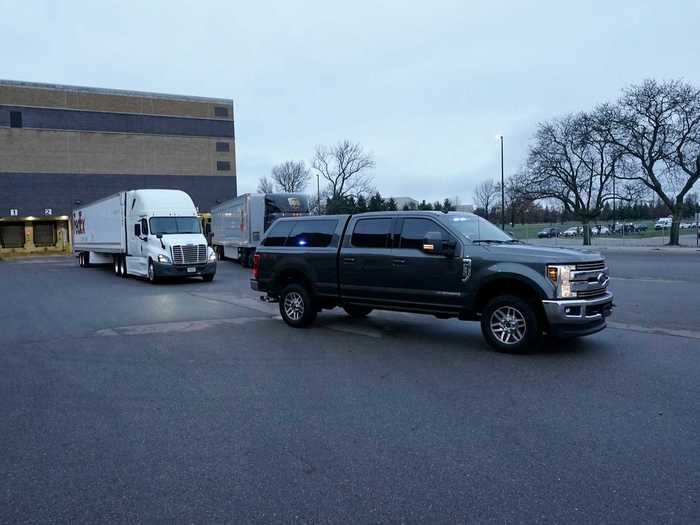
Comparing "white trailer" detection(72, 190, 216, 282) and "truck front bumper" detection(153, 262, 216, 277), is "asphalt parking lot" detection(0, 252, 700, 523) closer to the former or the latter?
"truck front bumper" detection(153, 262, 216, 277)

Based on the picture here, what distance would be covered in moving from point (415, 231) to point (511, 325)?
6.83 feet

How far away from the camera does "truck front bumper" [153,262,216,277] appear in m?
19.5

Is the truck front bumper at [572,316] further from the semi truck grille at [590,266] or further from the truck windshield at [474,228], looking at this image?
the truck windshield at [474,228]

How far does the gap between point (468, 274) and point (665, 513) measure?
4847 millimetres

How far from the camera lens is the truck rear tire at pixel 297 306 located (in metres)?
10.1

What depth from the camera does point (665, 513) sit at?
3.46m

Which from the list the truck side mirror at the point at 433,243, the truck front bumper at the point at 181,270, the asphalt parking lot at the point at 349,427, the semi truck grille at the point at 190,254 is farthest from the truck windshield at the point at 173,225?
the truck side mirror at the point at 433,243

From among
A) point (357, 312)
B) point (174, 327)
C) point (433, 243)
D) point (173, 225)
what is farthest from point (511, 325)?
point (173, 225)

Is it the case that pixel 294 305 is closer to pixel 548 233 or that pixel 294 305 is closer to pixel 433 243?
pixel 433 243

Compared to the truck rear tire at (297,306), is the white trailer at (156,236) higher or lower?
higher

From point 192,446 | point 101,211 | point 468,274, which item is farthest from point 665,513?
point 101,211

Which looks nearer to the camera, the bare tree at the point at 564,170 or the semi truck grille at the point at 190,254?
the semi truck grille at the point at 190,254

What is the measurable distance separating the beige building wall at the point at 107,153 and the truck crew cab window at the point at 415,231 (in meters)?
57.4

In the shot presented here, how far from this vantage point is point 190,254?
19.9 meters
